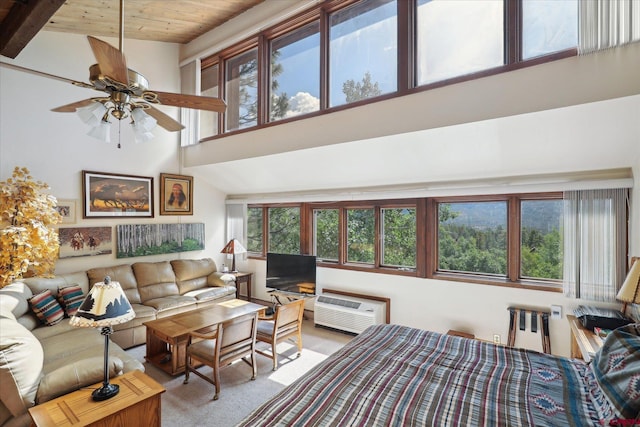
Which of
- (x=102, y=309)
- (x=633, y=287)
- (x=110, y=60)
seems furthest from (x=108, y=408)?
(x=633, y=287)

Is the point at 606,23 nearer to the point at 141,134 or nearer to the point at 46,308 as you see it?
the point at 141,134

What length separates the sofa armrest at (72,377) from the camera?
1.97m

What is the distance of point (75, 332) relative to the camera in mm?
3072

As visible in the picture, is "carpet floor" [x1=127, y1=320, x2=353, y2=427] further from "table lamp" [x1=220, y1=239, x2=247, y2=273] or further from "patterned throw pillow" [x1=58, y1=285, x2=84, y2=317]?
"table lamp" [x1=220, y1=239, x2=247, y2=273]

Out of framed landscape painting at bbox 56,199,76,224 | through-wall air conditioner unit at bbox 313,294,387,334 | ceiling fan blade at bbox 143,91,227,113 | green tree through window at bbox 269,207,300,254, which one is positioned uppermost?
ceiling fan blade at bbox 143,91,227,113

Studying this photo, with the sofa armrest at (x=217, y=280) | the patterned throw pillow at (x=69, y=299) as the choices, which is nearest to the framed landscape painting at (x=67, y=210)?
the patterned throw pillow at (x=69, y=299)

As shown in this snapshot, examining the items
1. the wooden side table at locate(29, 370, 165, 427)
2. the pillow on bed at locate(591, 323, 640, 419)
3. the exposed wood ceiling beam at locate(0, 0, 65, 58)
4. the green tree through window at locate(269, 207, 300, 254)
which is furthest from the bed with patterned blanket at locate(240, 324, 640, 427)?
the green tree through window at locate(269, 207, 300, 254)

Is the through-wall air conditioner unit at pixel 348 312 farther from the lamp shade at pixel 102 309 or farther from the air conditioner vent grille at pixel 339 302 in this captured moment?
the lamp shade at pixel 102 309

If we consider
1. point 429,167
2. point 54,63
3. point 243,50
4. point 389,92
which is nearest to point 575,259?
point 429,167

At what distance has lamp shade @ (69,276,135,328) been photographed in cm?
180

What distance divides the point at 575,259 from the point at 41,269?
5495 mm

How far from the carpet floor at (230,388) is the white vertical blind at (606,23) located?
3653 millimetres

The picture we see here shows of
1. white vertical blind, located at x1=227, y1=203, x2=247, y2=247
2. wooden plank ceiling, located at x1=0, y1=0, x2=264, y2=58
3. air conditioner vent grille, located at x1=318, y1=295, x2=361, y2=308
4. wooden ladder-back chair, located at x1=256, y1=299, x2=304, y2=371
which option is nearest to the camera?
wooden plank ceiling, located at x1=0, y1=0, x2=264, y2=58

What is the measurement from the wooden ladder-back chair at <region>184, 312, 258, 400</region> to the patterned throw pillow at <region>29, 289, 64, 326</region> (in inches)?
55.5
